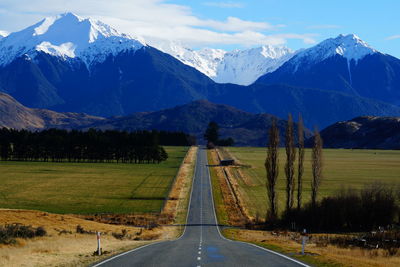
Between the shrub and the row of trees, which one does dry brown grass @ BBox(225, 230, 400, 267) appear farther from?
the row of trees

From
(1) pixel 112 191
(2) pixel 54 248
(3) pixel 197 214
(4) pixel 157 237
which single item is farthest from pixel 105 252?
(1) pixel 112 191

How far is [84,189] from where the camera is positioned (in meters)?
128

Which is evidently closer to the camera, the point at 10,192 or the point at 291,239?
the point at 291,239

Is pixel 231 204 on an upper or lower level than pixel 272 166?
lower

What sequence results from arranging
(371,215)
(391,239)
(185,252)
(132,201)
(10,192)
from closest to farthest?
(185,252) → (391,239) → (371,215) → (132,201) → (10,192)

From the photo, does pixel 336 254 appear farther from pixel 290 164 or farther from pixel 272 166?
pixel 272 166

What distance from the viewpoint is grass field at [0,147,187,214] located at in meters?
99.5

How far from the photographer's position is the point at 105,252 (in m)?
43.0

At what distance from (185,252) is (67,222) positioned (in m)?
32.0

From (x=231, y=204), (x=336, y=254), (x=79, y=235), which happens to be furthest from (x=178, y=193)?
(x=336, y=254)

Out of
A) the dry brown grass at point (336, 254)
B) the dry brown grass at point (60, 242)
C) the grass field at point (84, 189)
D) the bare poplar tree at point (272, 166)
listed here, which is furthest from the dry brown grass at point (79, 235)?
the bare poplar tree at point (272, 166)

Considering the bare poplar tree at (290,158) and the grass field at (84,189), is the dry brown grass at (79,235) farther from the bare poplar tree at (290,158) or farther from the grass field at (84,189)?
the bare poplar tree at (290,158)

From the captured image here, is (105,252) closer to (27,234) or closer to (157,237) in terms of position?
(27,234)

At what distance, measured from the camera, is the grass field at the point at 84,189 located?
3917 inches
